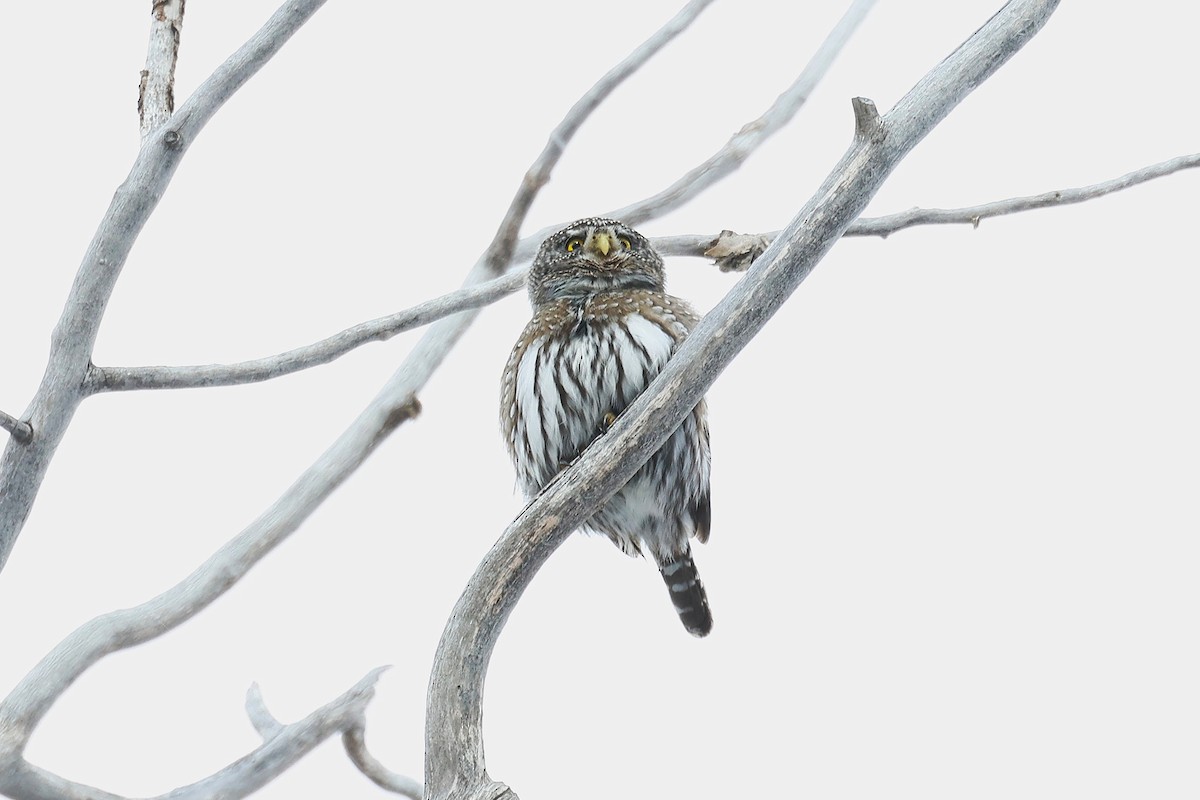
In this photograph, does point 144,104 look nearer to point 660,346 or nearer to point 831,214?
point 660,346

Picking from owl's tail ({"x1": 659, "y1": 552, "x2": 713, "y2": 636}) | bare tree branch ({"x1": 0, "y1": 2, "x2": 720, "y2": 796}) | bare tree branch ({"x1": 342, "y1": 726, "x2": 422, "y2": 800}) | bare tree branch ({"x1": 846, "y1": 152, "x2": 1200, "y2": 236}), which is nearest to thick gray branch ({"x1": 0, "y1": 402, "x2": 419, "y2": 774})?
bare tree branch ({"x1": 0, "y1": 2, "x2": 720, "y2": 796})

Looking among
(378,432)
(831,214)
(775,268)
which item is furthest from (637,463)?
(378,432)

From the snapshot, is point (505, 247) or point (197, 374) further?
point (505, 247)

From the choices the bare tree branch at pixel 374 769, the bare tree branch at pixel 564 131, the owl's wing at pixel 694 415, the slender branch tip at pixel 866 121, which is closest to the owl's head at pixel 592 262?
the owl's wing at pixel 694 415

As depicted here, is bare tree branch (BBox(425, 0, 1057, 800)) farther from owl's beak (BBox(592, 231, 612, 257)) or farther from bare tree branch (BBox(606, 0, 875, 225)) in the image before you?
bare tree branch (BBox(606, 0, 875, 225))

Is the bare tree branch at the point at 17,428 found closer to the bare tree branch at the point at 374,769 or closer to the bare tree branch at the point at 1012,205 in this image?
the bare tree branch at the point at 374,769

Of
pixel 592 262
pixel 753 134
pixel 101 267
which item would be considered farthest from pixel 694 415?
pixel 101 267

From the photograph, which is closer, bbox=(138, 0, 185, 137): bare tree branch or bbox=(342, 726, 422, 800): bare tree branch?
bbox=(138, 0, 185, 137): bare tree branch
